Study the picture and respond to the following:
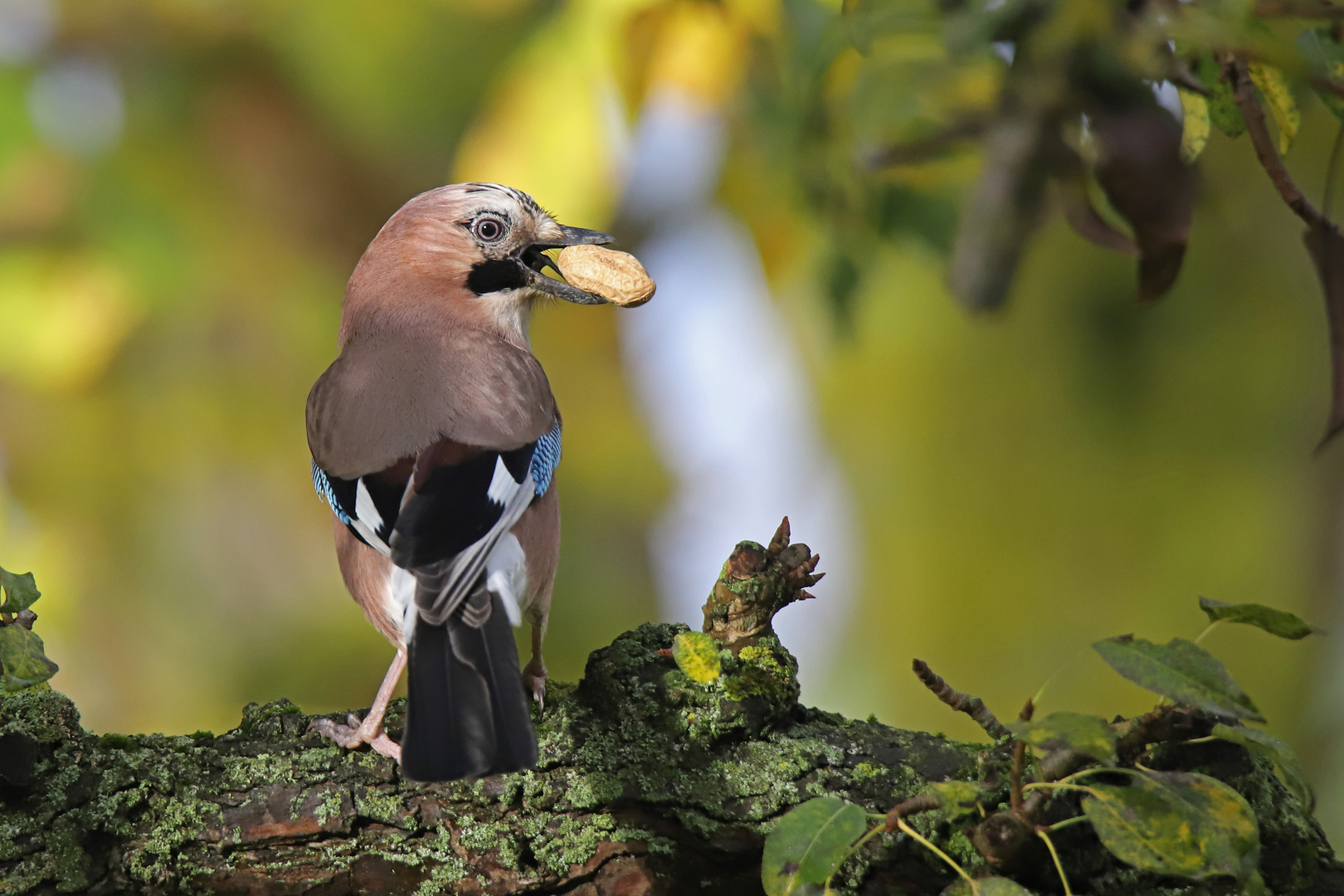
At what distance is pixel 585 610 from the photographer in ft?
14.2

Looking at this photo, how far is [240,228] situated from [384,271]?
191cm

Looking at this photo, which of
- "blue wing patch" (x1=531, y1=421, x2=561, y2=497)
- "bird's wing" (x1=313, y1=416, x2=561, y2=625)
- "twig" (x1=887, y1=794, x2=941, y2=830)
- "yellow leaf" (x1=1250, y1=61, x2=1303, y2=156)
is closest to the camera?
"twig" (x1=887, y1=794, x2=941, y2=830)

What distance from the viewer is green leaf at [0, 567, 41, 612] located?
5.98 ft

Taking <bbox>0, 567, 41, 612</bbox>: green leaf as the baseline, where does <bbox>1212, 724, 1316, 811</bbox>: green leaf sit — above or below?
below

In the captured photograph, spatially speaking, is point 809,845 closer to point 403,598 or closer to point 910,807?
point 910,807

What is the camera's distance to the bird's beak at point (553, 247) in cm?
307

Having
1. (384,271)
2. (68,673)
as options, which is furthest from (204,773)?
(68,673)

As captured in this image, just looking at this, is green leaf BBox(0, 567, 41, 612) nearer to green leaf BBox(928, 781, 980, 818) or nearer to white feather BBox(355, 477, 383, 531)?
white feather BBox(355, 477, 383, 531)

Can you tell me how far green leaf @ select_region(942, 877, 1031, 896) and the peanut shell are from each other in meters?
1.72

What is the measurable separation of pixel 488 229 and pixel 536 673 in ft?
4.02

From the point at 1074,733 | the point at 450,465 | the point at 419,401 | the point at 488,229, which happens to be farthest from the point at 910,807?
the point at 488,229

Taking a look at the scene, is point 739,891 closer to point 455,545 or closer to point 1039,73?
point 455,545

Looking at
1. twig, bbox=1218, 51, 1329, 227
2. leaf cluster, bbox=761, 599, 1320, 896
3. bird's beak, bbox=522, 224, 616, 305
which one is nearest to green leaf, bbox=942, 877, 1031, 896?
leaf cluster, bbox=761, 599, 1320, 896

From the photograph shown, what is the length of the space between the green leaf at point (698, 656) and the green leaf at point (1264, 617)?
31.0 inches
